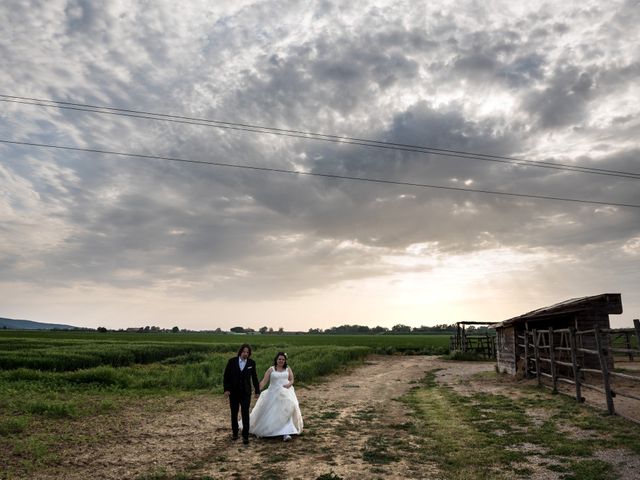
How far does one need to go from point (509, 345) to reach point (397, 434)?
17421mm

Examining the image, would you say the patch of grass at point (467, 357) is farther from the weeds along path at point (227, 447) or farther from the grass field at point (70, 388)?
the weeds along path at point (227, 447)

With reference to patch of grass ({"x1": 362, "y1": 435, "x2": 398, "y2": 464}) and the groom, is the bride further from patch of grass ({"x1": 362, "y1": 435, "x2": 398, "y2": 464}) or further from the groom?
patch of grass ({"x1": 362, "y1": 435, "x2": 398, "y2": 464})

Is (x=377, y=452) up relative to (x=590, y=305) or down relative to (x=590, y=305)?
down

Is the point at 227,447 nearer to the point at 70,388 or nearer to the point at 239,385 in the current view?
the point at 239,385

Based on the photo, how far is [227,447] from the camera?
1041cm

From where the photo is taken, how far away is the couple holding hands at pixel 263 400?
11156 mm

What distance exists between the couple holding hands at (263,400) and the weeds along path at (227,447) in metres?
0.31

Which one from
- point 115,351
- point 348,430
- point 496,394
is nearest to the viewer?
point 348,430

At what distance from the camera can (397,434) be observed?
38.5ft

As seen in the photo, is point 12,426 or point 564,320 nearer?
point 12,426

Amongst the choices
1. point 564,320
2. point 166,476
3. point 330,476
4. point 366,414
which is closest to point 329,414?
point 366,414

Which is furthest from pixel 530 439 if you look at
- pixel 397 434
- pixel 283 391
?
pixel 283 391

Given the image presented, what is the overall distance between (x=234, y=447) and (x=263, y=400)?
1.50 meters

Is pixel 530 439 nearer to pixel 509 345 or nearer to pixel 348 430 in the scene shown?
pixel 348 430
